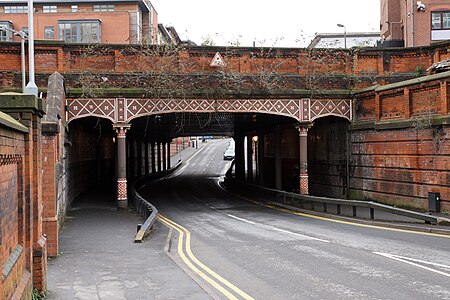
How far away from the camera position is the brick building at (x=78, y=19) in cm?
5300

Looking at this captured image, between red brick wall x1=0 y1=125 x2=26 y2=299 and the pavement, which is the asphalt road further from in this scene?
red brick wall x1=0 y1=125 x2=26 y2=299

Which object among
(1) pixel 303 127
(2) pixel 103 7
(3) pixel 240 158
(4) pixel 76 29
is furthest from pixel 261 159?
(2) pixel 103 7

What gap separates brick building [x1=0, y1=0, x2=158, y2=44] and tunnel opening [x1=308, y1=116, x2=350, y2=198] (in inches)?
1122

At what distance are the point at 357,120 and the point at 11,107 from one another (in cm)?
2022

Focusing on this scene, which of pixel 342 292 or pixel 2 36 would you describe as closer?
pixel 342 292

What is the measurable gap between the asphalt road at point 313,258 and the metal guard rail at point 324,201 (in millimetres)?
1252

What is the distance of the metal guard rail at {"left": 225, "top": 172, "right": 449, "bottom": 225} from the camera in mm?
Answer: 16781

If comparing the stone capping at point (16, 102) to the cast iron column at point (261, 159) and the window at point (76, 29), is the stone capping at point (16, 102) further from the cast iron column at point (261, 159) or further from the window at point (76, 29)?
the window at point (76, 29)

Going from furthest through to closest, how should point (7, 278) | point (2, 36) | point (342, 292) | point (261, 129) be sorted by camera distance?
point (2, 36), point (261, 129), point (342, 292), point (7, 278)

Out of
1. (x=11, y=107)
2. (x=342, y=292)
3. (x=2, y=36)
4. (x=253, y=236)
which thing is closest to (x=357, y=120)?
(x=253, y=236)

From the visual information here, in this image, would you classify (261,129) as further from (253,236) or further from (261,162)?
(253,236)

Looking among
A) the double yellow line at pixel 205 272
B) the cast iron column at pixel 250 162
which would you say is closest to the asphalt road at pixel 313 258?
the double yellow line at pixel 205 272

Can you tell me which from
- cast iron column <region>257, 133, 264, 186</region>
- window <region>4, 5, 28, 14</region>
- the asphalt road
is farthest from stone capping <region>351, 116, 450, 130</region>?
window <region>4, 5, 28, 14</region>

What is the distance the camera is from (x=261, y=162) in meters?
41.0
